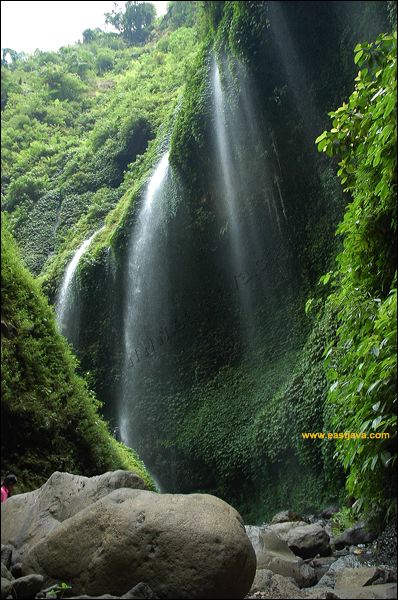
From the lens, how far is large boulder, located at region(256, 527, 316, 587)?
4820 millimetres

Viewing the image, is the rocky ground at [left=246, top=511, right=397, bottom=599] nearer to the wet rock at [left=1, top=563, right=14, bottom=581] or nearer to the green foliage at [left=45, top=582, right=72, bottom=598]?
the green foliage at [left=45, top=582, right=72, bottom=598]

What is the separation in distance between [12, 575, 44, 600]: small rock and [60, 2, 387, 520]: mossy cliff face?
7.03 metres

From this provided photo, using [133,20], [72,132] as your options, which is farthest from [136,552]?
[133,20]

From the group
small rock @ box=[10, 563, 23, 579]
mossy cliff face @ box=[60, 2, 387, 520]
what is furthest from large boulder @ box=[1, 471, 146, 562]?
mossy cliff face @ box=[60, 2, 387, 520]

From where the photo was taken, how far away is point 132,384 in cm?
1138

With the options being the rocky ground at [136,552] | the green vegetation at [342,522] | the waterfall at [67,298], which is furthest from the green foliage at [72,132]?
the green vegetation at [342,522]

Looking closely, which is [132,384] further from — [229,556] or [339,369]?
[229,556]

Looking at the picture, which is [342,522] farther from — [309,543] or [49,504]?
[49,504]

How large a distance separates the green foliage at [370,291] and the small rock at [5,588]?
7.27ft

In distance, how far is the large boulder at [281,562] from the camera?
15.8ft

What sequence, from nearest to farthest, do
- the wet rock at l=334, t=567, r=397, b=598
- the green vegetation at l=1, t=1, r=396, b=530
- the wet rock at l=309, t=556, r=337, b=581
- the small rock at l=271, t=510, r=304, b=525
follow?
the wet rock at l=334, t=567, r=397, b=598
the green vegetation at l=1, t=1, r=396, b=530
the wet rock at l=309, t=556, r=337, b=581
the small rock at l=271, t=510, r=304, b=525

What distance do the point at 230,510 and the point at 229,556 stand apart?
40cm

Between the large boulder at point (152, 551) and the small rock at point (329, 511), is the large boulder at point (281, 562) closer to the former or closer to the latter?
the large boulder at point (152, 551)

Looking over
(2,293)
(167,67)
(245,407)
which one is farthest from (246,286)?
(2,293)
